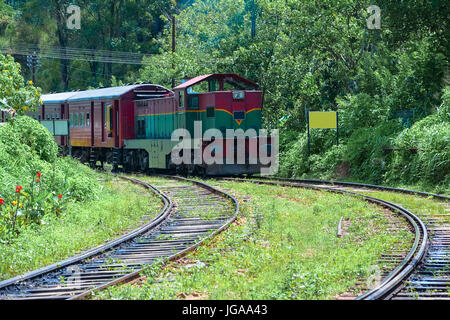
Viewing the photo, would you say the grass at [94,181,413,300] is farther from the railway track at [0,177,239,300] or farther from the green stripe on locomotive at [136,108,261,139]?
the green stripe on locomotive at [136,108,261,139]

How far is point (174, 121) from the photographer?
22.6 m

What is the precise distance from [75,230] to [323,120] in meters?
13.3

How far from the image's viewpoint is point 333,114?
75.3 feet

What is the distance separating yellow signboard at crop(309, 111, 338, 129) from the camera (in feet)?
74.7

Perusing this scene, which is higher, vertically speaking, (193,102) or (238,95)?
A: (238,95)

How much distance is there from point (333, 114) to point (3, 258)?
618 inches

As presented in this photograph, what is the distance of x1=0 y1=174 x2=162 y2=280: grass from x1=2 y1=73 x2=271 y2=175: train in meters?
5.58

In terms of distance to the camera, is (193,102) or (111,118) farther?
(111,118)

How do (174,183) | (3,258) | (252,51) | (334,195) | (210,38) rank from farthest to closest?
1. (210,38)
2. (252,51)
3. (174,183)
4. (334,195)
5. (3,258)

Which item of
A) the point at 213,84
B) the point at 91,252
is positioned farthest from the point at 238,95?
the point at 91,252

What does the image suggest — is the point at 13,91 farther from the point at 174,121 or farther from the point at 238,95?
the point at 238,95

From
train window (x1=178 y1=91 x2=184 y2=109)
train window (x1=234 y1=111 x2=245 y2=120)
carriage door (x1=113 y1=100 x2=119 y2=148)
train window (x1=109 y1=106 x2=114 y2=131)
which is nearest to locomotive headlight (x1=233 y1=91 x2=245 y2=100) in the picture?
train window (x1=234 y1=111 x2=245 y2=120)
